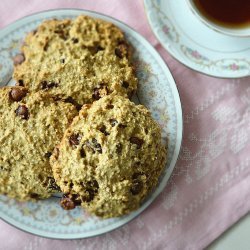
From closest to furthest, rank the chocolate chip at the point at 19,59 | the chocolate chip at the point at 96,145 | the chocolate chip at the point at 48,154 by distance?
the chocolate chip at the point at 96,145, the chocolate chip at the point at 48,154, the chocolate chip at the point at 19,59

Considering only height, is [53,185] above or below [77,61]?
below

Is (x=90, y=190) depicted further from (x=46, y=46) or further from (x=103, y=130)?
(x=46, y=46)

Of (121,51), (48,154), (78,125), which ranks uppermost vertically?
(121,51)

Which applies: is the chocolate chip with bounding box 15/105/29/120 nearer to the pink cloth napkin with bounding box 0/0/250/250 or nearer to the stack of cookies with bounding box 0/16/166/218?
the stack of cookies with bounding box 0/16/166/218

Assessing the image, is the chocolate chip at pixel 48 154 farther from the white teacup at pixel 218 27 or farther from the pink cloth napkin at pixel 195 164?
the white teacup at pixel 218 27

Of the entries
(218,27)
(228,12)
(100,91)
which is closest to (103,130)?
(100,91)

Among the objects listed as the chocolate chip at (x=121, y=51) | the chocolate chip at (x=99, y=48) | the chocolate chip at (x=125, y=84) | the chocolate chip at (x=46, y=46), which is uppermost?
the chocolate chip at (x=46, y=46)

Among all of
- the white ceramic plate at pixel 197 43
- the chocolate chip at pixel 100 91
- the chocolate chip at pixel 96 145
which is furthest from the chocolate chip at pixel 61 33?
the chocolate chip at pixel 96 145

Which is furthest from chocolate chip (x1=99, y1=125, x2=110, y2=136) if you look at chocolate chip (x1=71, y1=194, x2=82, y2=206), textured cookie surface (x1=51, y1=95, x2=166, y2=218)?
chocolate chip (x1=71, y1=194, x2=82, y2=206)
